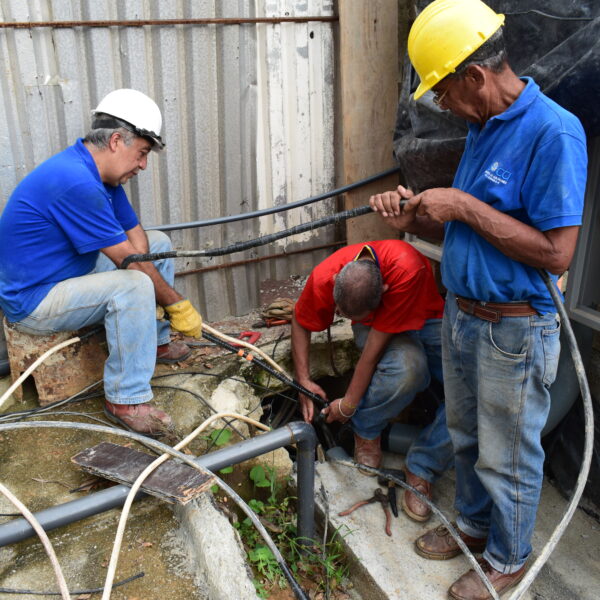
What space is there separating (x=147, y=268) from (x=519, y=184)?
197cm

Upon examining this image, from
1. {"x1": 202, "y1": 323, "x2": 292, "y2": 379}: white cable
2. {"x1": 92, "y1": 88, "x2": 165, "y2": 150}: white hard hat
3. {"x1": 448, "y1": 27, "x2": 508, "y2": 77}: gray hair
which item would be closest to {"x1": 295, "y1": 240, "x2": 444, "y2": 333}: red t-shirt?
{"x1": 202, "y1": 323, "x2": 292, "y2": 379}: white cable

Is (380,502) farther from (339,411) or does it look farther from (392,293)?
(392,293)

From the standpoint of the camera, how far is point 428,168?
3.35 metres

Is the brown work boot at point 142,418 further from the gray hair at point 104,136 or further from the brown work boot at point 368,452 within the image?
the gray hair at point 104,136

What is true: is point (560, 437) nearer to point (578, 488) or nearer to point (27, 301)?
point (578, 488)

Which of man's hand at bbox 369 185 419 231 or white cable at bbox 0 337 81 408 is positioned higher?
man's hand at bbox 369 185 419 231

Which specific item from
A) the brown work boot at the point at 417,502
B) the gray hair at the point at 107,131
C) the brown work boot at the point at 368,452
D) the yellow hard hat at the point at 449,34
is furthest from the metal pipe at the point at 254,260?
the yellow hard hat at the point at 449,34

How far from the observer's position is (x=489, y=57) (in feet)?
6.70

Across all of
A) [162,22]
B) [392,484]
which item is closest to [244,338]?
[392,484]

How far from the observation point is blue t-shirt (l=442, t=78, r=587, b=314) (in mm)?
1968

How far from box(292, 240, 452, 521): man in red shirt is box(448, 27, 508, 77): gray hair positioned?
1.34 metres

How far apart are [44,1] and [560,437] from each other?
3.66 metres

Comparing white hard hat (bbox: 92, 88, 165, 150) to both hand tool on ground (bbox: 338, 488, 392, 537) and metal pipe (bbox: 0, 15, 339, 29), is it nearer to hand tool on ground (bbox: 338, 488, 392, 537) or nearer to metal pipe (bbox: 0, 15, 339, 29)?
metal pipe (bbox: 0, 15, 339, 29)

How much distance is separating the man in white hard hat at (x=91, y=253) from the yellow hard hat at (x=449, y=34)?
1618mm
